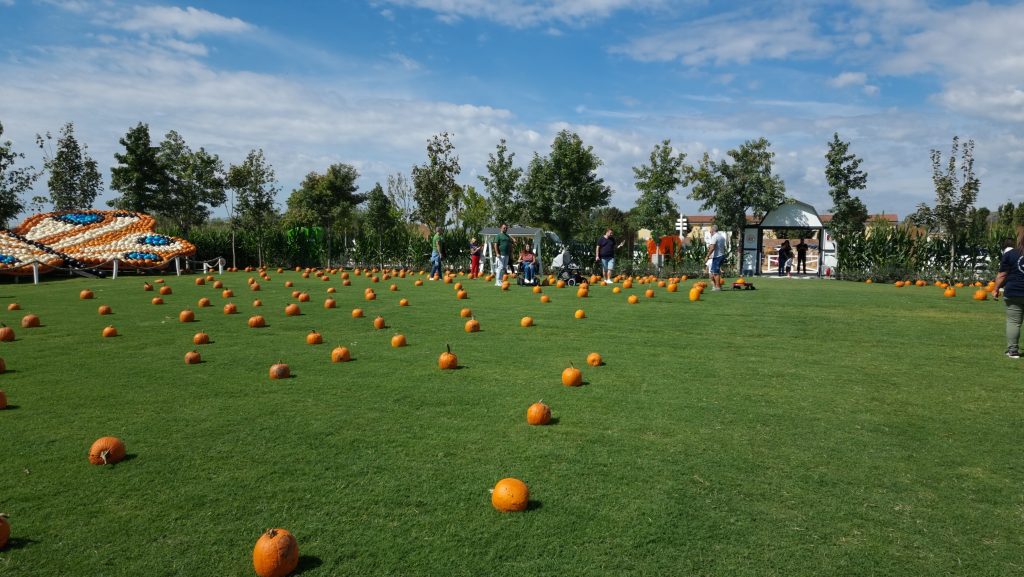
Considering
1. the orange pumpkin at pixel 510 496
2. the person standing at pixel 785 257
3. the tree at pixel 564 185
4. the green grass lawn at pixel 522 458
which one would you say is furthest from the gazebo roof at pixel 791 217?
the orange pumpkin at pixel 510 496

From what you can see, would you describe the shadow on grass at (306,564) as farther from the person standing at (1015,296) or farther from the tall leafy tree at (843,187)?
the tall leafy tree at (843,187)

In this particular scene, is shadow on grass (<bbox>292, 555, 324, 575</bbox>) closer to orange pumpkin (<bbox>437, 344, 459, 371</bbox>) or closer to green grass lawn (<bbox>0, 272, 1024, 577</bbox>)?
green grass lawn (<bbox>0, 272, 1024, 577</bbox>)

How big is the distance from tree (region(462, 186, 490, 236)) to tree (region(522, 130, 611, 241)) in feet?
63.0

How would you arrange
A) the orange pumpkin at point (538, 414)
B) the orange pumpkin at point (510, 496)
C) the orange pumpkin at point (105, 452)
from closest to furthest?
the orange pumpkin at point (510, 496), the orange pumpkin at point (105, 452), the orange pumpkin at point (538, 414)

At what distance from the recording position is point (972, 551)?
3318 mm

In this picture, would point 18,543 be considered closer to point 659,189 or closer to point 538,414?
point 538,414

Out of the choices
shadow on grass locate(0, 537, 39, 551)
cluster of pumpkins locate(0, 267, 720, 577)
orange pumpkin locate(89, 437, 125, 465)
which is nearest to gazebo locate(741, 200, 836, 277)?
cluster of pumpkins locate(0, 267, 720, 577)

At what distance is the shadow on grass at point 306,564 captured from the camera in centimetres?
317

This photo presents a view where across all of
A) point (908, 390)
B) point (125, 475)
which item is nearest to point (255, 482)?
point (125, 475)

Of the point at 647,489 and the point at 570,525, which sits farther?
the point at 647,489

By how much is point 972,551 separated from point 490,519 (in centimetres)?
254

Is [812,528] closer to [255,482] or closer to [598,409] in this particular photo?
[598,409]

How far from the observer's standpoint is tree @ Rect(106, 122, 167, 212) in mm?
37594

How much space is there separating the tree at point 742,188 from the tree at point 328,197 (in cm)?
2590
